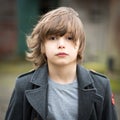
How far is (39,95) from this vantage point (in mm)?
3523

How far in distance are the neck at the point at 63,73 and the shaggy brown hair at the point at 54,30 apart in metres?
0.12

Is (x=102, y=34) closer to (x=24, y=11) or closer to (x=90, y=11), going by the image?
(x=90, y=11)

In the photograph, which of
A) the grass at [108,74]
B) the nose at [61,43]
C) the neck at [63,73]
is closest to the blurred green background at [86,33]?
the grass at [108,74]

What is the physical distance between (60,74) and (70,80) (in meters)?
0.08

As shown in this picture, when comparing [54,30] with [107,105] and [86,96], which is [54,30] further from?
[107,105]

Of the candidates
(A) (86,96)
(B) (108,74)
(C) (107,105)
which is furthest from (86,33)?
(A) (86,96)

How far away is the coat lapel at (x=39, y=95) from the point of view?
3.48m

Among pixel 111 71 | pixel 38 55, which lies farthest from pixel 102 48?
pixel 38 55

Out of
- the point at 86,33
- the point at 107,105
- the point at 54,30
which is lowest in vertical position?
the point at 86,33

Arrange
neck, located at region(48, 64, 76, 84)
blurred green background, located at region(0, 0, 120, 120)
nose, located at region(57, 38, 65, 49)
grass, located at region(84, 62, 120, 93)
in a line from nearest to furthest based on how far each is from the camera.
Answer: nose, located at region(57, 38, 65, 49) → neck, located at region(48, 64, 76, 84) → grass, located at region(84, 62, 120, 93) → blurred green background, located at region(0, 0, 120, 120)

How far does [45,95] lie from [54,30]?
1.33 ft

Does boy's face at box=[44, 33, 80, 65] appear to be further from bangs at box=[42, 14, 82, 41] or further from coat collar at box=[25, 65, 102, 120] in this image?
coat collar at box=[25, 65, 102, 120]

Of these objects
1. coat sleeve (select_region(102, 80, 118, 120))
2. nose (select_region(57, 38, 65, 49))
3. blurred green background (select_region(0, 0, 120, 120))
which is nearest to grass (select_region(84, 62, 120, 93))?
blurred green background (select_region(0, 0, 120, 120))

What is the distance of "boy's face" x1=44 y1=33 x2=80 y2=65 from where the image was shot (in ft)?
11.3
